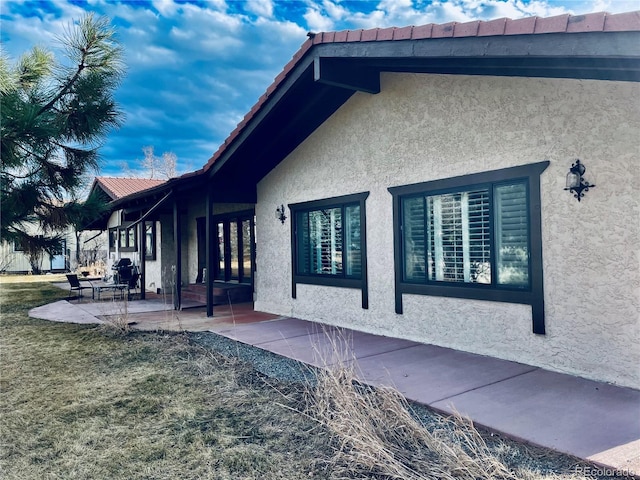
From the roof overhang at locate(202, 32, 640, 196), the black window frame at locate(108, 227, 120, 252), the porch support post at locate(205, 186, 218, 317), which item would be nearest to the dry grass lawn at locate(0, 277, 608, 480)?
the roof overhang at locate(202, 32, 640, 196)

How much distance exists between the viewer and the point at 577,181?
A: 5027 millimetres

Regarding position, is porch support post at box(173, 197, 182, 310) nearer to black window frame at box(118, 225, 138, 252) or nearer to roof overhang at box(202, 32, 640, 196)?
roof overhang at box(202, 32, 640, 196)

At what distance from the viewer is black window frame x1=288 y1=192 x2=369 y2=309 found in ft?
26.4

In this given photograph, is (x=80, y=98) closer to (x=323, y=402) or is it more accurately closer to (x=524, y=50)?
(x=323, y=402)

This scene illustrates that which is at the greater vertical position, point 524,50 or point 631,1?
point 631,1

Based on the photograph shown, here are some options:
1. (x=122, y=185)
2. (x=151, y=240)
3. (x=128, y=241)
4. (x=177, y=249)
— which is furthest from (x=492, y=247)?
(x=122, y=185)

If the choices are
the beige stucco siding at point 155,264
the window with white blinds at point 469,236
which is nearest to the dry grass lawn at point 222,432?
the window with white blinds at point 469,236

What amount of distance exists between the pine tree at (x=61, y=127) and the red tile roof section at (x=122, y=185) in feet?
38.8

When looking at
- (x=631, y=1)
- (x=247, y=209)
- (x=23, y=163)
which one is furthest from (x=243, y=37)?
(x=631, y=1)

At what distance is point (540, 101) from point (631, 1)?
1.27 m

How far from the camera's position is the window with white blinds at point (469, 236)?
5.77 metres

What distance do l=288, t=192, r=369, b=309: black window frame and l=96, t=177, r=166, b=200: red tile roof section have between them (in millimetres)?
10455

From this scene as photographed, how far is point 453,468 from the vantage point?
3.04 metres

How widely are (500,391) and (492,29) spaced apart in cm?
375
